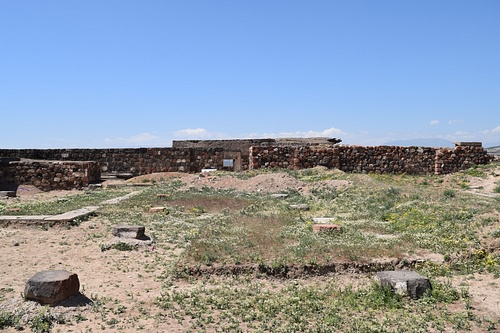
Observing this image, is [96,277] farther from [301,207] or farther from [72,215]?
[301,207]

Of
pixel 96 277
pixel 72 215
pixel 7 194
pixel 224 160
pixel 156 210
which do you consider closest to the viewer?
Answer: pixel 96 277

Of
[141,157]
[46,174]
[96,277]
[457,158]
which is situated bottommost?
[96,277]

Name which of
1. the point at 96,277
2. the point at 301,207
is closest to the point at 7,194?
the point at 301,207

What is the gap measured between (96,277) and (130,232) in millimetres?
2310

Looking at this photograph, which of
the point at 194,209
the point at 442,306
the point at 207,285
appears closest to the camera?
the point at 442,306

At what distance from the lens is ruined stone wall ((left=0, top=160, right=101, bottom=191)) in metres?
19.4

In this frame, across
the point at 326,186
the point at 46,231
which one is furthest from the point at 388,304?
the point at 326,186

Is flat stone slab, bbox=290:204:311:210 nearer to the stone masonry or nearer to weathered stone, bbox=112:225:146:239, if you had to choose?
weathered stone, bbox=112:225:146:239

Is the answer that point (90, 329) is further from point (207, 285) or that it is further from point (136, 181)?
point (136, 181)

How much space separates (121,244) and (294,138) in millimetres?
20009

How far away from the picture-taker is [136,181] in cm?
2119

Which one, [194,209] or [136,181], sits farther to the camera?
[136,181]

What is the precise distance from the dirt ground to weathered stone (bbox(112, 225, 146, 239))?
30cm

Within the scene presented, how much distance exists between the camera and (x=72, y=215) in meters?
10.8
